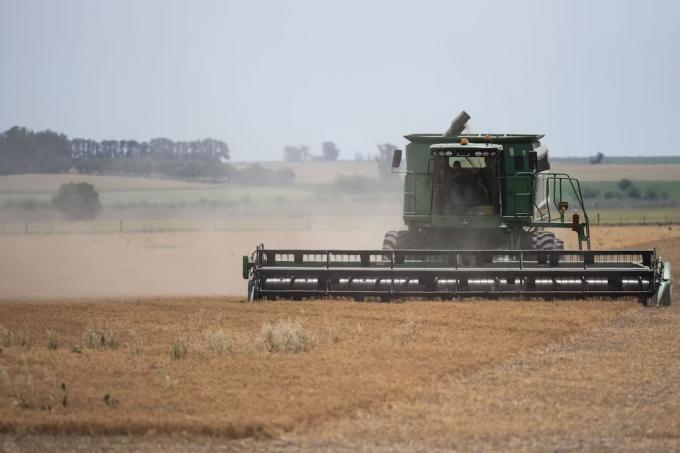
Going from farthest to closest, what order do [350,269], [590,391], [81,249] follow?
1. [81,249]
2. [350,269]
3. [590,391]

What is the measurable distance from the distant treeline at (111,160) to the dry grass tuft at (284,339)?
78.8 meters

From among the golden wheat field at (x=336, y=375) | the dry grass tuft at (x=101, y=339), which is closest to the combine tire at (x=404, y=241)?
the golden wheat field at (x=336, y=375)

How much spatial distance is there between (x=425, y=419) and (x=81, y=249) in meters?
42.5

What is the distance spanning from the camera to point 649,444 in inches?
438

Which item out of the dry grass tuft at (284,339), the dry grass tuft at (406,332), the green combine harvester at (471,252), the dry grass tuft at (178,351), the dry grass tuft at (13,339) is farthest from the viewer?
the green combine harvester at (471,252)

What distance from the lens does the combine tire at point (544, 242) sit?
952 inches

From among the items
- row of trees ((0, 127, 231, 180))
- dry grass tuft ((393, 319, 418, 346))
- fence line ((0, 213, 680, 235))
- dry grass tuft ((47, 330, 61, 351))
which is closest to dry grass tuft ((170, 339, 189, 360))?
dry grass tuft ((47, 330, 61, 351))

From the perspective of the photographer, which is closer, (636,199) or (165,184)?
(636,199)

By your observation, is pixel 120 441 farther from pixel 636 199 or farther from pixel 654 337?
pixel 636 199

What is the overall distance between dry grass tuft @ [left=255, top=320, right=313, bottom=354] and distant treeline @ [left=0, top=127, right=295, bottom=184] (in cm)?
7878

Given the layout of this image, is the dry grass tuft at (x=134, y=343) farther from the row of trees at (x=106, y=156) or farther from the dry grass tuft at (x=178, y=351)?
the row of trees at (x=106, y=156)

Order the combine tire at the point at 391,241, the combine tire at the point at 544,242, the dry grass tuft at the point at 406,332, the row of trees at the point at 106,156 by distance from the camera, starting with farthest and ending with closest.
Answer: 1. the row of trees at the point at 106,156
2. the combine tire at the point at 391,241
3. the combine tire at the point at 544,242
4. the dry grass tuft at the point at 406,332

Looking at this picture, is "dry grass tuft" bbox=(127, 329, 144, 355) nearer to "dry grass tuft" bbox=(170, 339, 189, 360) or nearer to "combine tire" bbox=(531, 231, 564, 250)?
"dry grass tuft" bbox=(170, 339, 189, 360)

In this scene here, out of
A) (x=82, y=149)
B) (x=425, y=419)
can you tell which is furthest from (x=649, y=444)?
(x=82, y=149)
